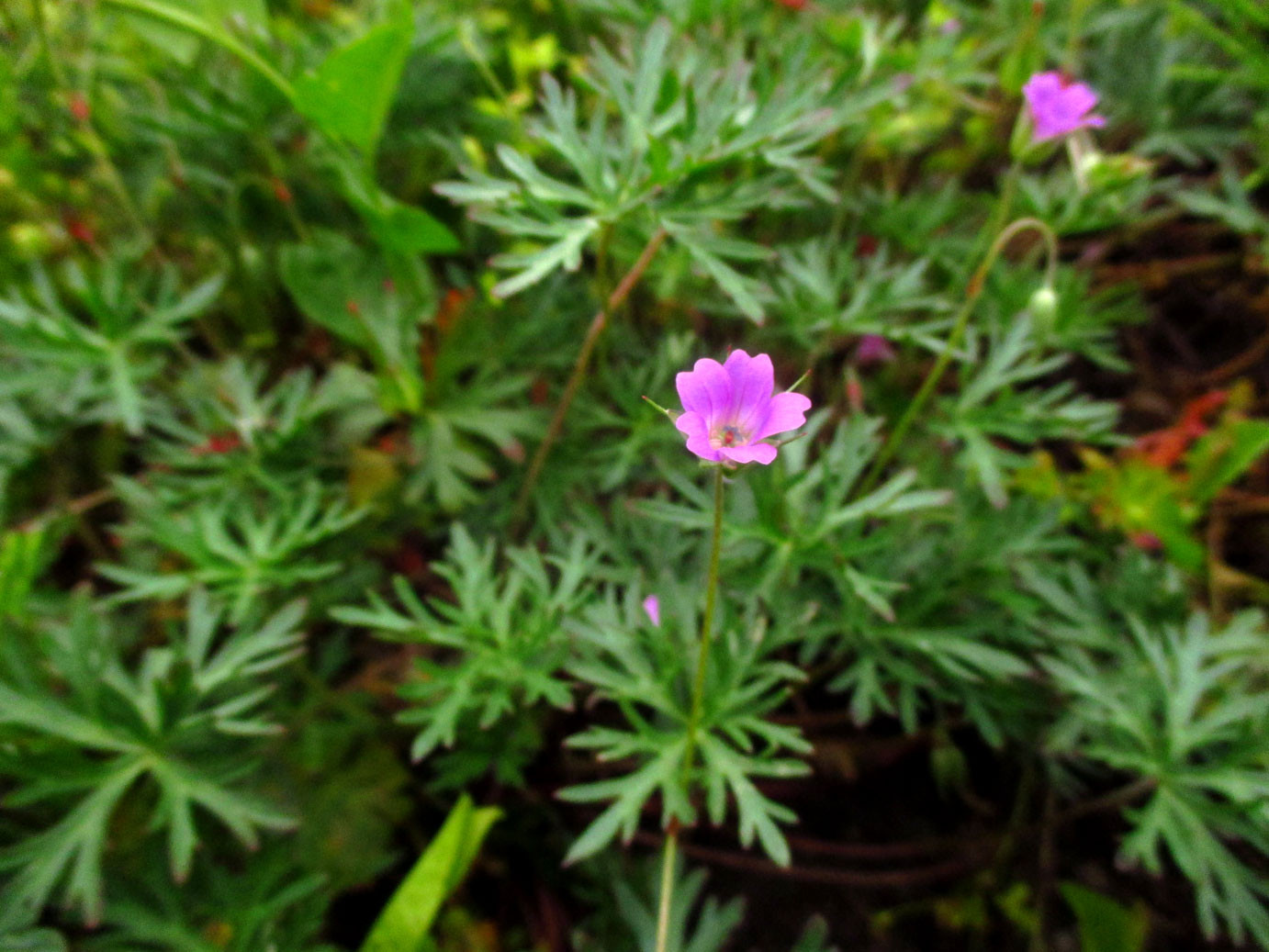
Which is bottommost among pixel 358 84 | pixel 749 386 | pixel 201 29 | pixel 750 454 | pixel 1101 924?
pixel 1101 924

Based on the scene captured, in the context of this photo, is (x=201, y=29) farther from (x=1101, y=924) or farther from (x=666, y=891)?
(x=1101, y=924)

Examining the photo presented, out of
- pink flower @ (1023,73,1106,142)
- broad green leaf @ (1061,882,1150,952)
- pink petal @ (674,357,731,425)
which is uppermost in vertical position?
pink flower @ (1023,73,1106,142)

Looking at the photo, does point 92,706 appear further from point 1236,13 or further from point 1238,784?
point 1236,13

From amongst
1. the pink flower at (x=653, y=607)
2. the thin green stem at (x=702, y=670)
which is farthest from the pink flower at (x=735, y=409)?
the pink flower at (x=653, y=607)

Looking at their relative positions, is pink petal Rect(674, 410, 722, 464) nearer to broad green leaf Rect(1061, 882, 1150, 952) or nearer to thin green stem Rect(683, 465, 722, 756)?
thin green stem Rect(683, 465, 722, 756)

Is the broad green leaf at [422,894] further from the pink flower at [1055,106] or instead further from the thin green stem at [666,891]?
the pink flower at [1055,106]

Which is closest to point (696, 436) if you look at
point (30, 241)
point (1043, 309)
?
point (1043, 309)

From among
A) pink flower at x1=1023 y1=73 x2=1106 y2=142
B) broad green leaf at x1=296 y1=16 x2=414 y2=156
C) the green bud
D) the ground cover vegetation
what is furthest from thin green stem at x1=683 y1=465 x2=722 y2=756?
the green bud
